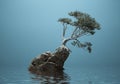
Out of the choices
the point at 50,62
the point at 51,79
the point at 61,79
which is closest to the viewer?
the point at 51,79

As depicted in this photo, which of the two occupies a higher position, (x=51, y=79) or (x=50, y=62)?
(x=50, y=62)

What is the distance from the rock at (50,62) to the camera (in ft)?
126

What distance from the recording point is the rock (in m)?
38.4

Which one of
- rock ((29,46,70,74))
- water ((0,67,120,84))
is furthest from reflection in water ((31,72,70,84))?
rock ((29,46,70,74))

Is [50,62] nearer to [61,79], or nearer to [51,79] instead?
[61,79]

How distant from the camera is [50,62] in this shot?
38.6m

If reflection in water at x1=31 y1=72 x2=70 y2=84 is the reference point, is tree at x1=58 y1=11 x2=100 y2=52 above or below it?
above

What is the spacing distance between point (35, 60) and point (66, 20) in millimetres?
6616

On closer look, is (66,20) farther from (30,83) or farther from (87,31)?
(30,83)

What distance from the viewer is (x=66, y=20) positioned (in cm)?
4150

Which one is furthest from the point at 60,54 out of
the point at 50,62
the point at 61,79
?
the point at 61,79

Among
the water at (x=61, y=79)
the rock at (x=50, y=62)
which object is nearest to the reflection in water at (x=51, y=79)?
the water at (x=61, y=79)

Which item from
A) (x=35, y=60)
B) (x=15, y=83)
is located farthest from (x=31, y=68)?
(x=15, y=83)

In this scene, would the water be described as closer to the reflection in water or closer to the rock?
the reflection in water
